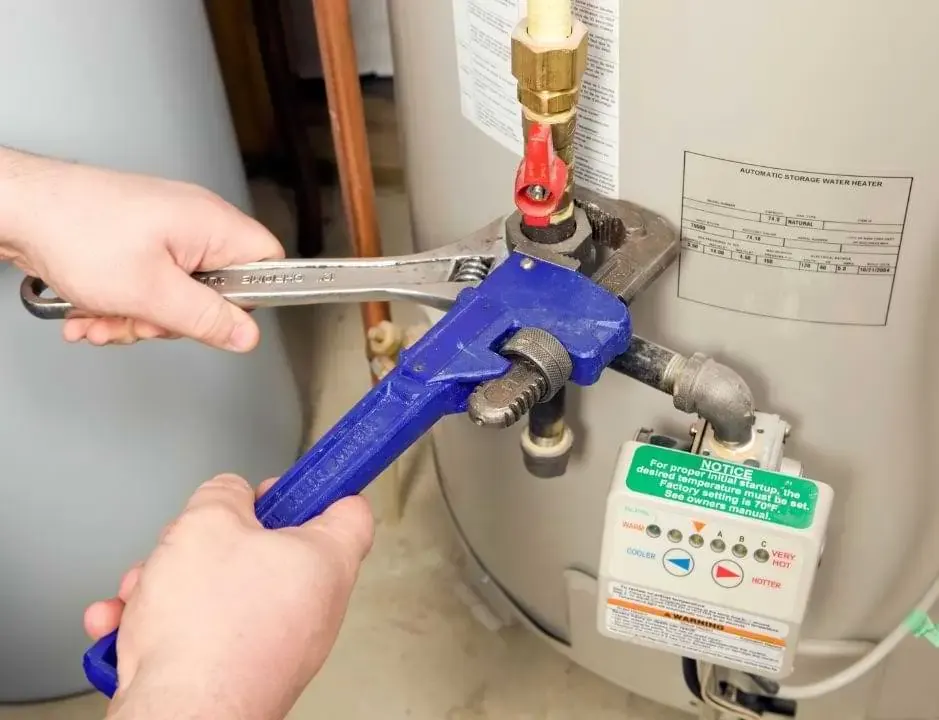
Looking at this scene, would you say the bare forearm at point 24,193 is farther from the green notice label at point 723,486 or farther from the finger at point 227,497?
the green notice label at point 723,486

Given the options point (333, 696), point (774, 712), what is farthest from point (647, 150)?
point (333, 696)

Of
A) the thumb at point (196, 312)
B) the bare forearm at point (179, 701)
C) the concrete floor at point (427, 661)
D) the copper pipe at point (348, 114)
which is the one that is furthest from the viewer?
→ the concrete floor at point (427, 661)

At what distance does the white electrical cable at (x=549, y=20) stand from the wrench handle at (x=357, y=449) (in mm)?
153

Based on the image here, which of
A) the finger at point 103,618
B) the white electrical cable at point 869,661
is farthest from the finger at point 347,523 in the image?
the white electrical cable at point 869,661

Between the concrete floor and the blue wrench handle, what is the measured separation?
0.48 m

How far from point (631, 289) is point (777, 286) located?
8cm

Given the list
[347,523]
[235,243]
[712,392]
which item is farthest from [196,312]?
[712,392]

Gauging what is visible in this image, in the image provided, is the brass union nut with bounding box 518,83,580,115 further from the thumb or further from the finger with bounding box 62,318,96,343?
the finger with bounding box 62,318,96,343

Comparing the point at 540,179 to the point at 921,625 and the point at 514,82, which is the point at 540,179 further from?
the point at 921,625

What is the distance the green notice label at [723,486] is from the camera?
46 centimetres

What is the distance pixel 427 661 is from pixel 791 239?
597 mm

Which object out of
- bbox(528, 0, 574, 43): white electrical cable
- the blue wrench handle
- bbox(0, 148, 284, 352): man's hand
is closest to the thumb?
bbox(0, 148, 284, 352): man's hand

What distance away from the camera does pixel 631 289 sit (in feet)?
1.54

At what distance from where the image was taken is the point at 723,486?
1.53 ft
